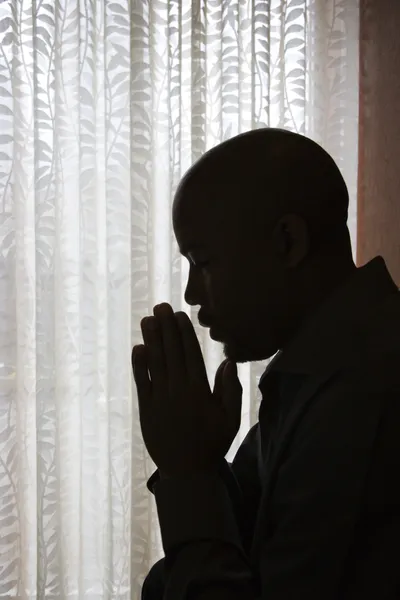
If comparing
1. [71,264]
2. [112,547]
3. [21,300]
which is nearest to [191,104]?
[71,264]

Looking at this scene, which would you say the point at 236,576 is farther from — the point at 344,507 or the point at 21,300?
the point at 21,300

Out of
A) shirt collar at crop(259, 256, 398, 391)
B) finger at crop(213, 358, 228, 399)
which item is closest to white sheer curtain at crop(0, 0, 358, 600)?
finger at crop(213, 358, 228, 399)

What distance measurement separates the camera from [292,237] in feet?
1.98

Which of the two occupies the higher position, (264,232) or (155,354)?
(264,232)

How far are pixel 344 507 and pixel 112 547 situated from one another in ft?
4.47

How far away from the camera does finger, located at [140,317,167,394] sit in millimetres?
619

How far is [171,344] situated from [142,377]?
43mm

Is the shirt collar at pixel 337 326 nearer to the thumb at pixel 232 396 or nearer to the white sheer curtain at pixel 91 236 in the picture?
the thumb at pixel 232 396

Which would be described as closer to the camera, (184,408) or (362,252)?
(184,408)

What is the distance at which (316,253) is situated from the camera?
2.05 feet

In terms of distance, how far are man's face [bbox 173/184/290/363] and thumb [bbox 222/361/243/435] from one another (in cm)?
3

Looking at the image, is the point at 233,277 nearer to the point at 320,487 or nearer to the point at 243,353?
the point at 243,353

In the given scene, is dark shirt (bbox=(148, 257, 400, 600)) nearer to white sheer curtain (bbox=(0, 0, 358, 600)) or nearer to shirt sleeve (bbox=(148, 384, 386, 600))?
shirt sleeve (bbox=(148, 384, 386, 600))

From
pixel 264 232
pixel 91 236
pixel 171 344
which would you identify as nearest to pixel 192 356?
pixel 171 344
